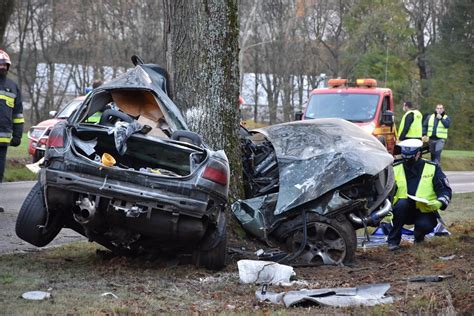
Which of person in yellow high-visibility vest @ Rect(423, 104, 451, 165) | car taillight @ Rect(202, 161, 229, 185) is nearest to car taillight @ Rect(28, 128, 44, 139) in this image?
person in yellow high-visibility vest @ Rect(423, 104, 451, 165)

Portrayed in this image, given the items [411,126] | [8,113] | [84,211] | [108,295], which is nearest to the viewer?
[108,295]

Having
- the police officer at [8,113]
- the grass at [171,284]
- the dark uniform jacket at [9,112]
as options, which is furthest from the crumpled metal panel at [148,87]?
the dark uniform jacket at [9,112]

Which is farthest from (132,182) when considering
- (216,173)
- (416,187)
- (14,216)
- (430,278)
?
(14,216)

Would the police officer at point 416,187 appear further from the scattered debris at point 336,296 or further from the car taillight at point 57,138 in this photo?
the car taillight at point 57,138

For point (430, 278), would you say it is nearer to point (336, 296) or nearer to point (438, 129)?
point (336, 296)

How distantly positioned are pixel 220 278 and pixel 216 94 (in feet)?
7.74

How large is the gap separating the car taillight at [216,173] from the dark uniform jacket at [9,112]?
4.81m

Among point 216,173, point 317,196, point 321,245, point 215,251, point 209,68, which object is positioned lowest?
point 321,245

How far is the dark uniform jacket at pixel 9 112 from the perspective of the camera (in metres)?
11.4

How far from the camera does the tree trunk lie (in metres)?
9.21

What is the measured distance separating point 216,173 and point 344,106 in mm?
12062

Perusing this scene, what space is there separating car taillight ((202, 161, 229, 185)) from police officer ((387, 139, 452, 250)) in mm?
2744

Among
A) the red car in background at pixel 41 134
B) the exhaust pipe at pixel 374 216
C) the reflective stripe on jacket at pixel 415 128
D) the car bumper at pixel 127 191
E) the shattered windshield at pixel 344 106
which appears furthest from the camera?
the reflective stripe on jacket at pixel 415 128

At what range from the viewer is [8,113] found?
11539mm
